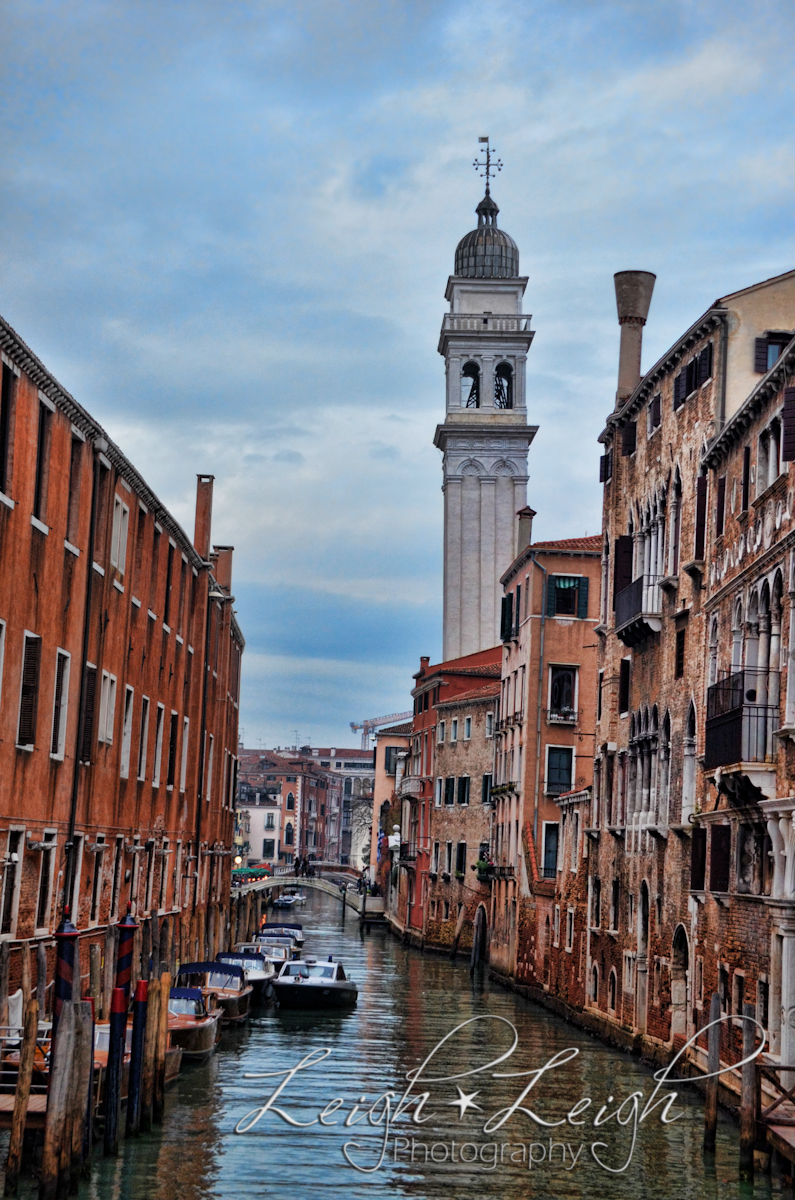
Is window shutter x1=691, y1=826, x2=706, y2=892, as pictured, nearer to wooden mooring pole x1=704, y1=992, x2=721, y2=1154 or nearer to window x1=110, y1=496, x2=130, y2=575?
wooden mooring pole x1=704, y1=992, x2=721, y2=1154

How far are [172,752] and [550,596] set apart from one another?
52.3 feet

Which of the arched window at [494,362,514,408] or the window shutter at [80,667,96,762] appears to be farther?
the arched window at [494,362,514,408]

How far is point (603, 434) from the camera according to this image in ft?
118

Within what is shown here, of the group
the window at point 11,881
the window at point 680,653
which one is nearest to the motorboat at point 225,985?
the window at point 11,881

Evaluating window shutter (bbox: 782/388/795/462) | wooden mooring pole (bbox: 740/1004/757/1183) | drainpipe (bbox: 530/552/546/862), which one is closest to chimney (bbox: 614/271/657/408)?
window shutter (bbox: 782/388/795/462)

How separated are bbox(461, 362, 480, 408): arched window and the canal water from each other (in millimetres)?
55472

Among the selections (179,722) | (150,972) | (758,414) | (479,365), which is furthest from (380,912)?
(758,414)

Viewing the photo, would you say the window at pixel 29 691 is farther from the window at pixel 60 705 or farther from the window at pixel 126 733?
the window at pixel 126 733

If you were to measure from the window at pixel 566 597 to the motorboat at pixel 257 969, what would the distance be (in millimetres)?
14177

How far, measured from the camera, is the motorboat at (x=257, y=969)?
3969 cm

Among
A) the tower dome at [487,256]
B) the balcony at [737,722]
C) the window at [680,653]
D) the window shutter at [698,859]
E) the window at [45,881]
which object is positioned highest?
the tower dome at [487,256]

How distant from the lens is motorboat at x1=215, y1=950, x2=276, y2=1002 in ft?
130

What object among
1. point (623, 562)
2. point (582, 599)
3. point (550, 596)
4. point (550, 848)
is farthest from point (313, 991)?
point (582, 599)

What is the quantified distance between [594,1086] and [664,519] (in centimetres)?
1020
